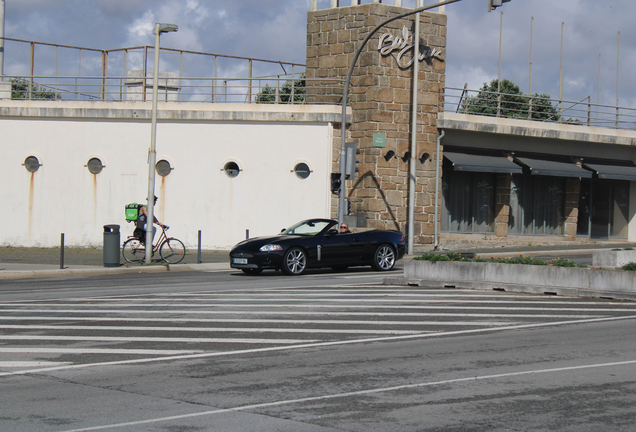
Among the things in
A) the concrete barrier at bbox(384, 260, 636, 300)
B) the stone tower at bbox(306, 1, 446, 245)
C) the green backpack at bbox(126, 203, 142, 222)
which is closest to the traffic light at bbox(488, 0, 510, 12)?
the concrete barrier at bbox(384, 260, 636, 300)

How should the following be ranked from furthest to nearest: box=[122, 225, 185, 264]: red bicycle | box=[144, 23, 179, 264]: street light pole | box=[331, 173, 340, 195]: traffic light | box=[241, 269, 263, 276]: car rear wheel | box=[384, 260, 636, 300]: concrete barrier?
box=[331, 173, 340, 195]: traffic light < box=[122, 225, 185, 264]: red bicycle < box=[144, 23, 179, 264]: street light pole < box=[241, 269, 263, 276]: car rear wheel < box=[384, 260, 636, 300]: concrete barrier

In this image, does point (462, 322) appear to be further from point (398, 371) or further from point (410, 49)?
point (410, 49)

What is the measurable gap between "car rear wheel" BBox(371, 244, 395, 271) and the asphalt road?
5.54m

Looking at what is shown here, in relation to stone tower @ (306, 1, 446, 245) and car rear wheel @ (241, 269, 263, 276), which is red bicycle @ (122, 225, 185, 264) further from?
stone tower @ (306, 1, 446, 245)

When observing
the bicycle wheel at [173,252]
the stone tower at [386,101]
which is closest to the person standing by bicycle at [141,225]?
the bicycle wheel at [173,252]

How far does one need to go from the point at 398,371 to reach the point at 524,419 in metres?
1.79

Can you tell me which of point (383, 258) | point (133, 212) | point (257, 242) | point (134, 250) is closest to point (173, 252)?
point (134, 250)

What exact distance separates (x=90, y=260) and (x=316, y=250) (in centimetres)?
786

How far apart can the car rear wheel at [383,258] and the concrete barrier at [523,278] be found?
11.1 feet

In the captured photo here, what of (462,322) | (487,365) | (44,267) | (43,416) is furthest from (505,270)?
(44,267)

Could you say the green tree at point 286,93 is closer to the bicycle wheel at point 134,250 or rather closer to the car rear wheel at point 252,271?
the bicycle wheel at point 134,250

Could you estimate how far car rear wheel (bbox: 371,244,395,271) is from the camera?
1859 centimetres

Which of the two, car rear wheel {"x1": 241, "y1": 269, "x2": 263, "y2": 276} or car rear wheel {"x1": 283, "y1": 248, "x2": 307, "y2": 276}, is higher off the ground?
car rear wheel {"x1": 283, "y1": 248, "x2": 307, "y2": 276}

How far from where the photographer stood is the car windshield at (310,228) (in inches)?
705
